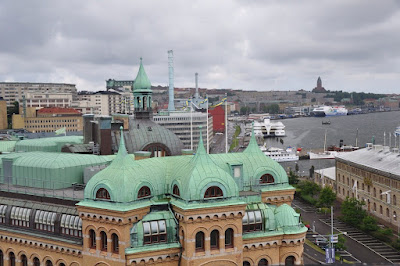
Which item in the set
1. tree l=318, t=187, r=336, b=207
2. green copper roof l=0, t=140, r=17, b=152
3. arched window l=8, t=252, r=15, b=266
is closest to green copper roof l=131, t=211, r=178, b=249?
arched window l=8, t=252, r=15, b=266

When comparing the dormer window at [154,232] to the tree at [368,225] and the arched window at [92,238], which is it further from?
the tree at [368,225]

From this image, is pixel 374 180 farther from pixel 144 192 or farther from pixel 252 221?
pixel 144 192

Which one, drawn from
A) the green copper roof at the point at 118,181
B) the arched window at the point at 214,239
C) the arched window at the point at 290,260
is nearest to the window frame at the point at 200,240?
the arched window at the point at 214,239

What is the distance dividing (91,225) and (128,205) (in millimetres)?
5055

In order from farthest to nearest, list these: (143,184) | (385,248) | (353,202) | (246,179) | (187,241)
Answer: (353,202) → (385,248) → (246,179) → (143,184) → (187,241)

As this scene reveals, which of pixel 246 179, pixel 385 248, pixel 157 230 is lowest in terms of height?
pixel 385 248

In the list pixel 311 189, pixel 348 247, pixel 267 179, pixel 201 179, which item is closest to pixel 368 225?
pixel 348 247

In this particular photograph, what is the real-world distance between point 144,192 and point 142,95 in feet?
141

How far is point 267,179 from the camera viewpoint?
5978 centimetres

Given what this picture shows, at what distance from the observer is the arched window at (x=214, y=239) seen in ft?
165

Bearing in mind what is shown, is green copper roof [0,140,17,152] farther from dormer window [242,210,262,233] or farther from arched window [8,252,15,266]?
dormer window [242,210,262,233]

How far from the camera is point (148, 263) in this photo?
49375 millimetres

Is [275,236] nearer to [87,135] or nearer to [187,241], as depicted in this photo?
[187,241]

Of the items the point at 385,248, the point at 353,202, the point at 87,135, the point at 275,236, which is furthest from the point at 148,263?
the point at 353,202
